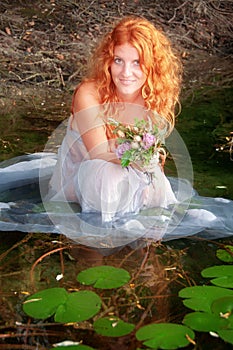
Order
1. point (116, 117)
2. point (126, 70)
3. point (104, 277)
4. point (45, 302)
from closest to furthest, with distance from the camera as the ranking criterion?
1. point (45, 302)
2. point (104, 277)
3. point (126, 70)
4. point (116, 117)

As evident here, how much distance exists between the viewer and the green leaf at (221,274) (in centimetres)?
212

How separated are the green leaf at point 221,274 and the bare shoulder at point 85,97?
0.86m

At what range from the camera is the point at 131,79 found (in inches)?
107

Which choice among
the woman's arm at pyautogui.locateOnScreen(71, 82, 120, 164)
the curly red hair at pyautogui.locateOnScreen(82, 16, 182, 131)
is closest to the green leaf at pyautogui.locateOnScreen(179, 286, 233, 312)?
the woman's arm at pyautogui.locateOnScreen(71, 82, 120, 164)

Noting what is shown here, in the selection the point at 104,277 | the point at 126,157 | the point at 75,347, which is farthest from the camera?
the point at 126,157

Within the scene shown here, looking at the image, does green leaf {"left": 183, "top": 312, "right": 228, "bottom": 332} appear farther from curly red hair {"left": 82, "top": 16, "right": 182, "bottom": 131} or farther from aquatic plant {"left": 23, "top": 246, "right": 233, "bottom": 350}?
curly red hair {"left": 82, "top": 16, "right": 182, "bottom": 131}

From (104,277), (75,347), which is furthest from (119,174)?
(75,347)

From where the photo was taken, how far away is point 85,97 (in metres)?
2.77

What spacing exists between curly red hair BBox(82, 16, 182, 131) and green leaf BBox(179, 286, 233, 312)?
0.93 m

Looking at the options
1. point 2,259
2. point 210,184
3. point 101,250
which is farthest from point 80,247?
point 210,184

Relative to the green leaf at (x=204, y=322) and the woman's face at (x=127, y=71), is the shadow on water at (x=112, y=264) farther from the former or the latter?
the woman's face at (x=127, y=71)

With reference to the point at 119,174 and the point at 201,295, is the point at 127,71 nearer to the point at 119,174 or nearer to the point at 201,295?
the point at 119,174

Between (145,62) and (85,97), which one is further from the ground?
(145,62)

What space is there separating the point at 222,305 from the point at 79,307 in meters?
0.38
